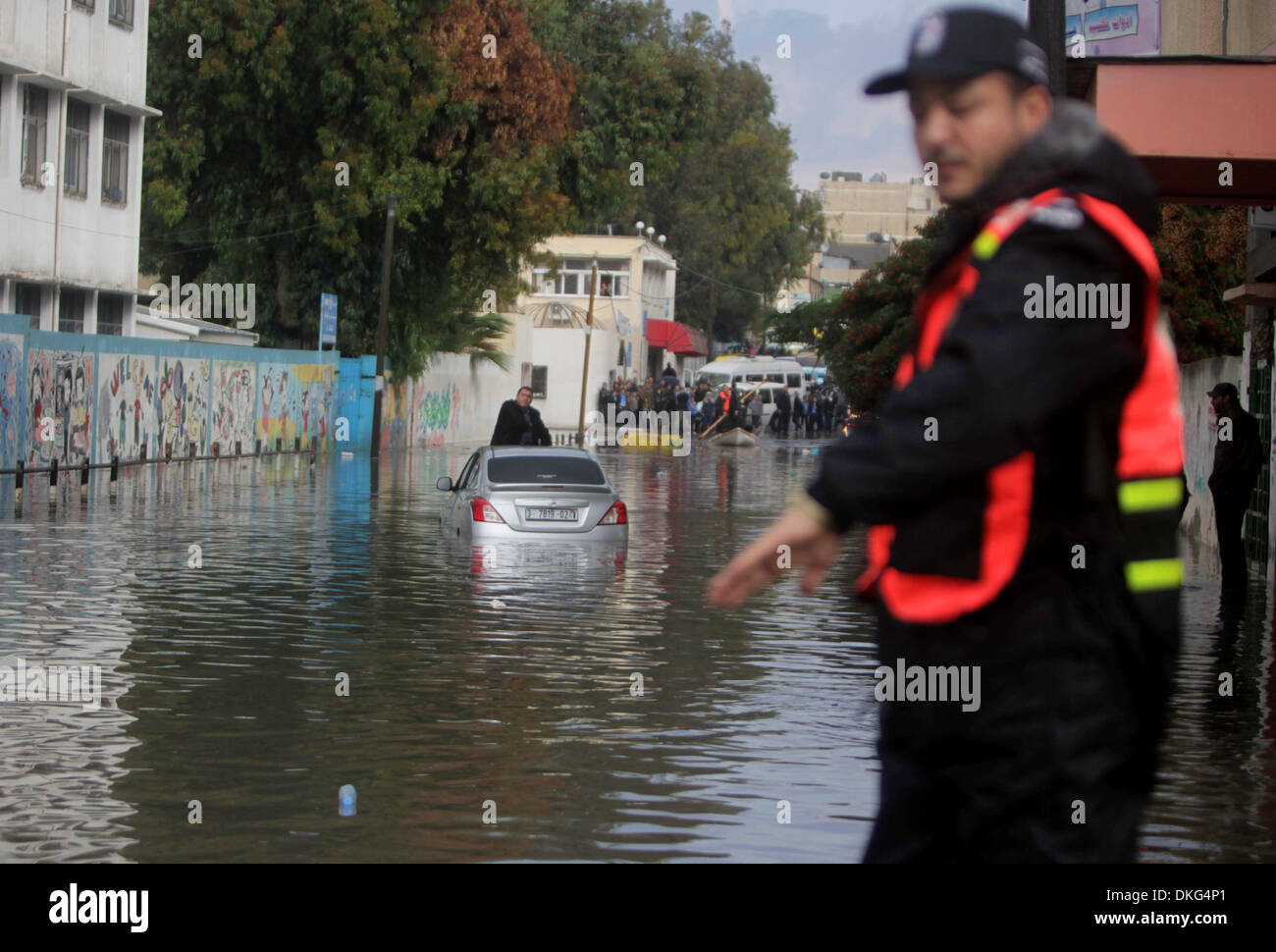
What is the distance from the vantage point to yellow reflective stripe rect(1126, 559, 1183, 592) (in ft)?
9.45

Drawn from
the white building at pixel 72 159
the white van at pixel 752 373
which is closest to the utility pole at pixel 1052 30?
the white building at pixel 72 159

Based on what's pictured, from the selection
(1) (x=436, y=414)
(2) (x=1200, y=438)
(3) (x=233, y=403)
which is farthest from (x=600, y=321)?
(2) (x=1200, y=438)

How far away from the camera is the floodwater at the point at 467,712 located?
22.6 ft

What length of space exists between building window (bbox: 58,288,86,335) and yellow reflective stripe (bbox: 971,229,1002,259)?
33377 mm

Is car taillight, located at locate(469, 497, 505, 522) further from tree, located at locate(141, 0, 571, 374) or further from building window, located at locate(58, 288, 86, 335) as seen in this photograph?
tree, located at locate(141, 0, 571, 374)

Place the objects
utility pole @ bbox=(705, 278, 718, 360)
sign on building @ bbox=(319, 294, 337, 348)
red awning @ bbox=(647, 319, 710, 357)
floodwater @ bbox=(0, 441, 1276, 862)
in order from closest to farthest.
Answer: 1. floodwater @ bbox=(0, 441, 1276, 862)
2. sign on building @ bbox=(319, 294, 337, 348)
3. red awning @ bbox=(647, 319, 710, 357)
4. utility pole @ bbox=(705, 278, 718, 360)

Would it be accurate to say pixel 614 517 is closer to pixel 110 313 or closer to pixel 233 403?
pixel 110 313

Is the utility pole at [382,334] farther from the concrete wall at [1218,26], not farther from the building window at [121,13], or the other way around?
the concrete wall at [1218,26]

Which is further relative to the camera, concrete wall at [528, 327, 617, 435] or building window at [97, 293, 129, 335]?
concrete wall at [528, 327, 617, 435]

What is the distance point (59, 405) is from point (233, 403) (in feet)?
31.3

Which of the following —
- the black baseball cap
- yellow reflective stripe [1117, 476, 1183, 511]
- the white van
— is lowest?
yellow reflective stripe [1117, 476, 1183, 511]

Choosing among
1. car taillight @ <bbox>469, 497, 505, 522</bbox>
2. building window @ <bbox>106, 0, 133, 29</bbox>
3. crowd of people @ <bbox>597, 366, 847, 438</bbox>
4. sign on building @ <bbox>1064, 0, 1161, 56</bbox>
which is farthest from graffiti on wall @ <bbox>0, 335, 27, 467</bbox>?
crowd of people @ <bbox>597, 366, 847, 438</bbox>
